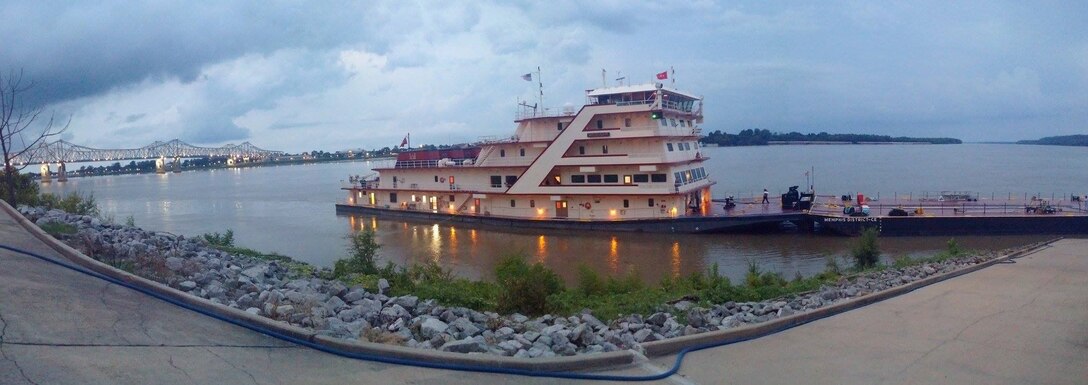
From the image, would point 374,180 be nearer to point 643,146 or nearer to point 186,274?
point 643,146

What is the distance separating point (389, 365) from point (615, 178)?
2181cm

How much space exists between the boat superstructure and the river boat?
0.04 meters

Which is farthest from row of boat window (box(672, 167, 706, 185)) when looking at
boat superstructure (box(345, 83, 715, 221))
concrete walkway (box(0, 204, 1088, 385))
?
concrete walkway (box(0, 204, 1088, 385))

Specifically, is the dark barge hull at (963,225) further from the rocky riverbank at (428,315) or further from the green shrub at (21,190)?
the green shrub at (21,190)

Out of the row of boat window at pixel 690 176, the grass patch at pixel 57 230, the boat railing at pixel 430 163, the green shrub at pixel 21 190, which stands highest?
the boat railing at pixel 430 163

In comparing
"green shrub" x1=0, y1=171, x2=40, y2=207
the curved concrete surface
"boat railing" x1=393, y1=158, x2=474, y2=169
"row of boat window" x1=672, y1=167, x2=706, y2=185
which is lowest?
the curved concrete surface

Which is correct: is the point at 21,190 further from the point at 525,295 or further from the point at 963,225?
the point at 963,225

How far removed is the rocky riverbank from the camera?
574 centimetres

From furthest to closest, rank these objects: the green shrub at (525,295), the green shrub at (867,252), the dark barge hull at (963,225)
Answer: the dark barge hull at (963,225) < the green shrub at (867,252) < the green shrub at (525,295)

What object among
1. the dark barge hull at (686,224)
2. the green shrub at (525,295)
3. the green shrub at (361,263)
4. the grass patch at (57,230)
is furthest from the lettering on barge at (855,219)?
the grass patch at (57,230)

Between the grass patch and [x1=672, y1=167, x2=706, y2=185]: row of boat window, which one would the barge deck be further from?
the grass patch

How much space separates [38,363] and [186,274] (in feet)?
14.3

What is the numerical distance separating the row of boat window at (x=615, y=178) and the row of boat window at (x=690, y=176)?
662 millimetres

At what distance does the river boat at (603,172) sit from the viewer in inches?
992
